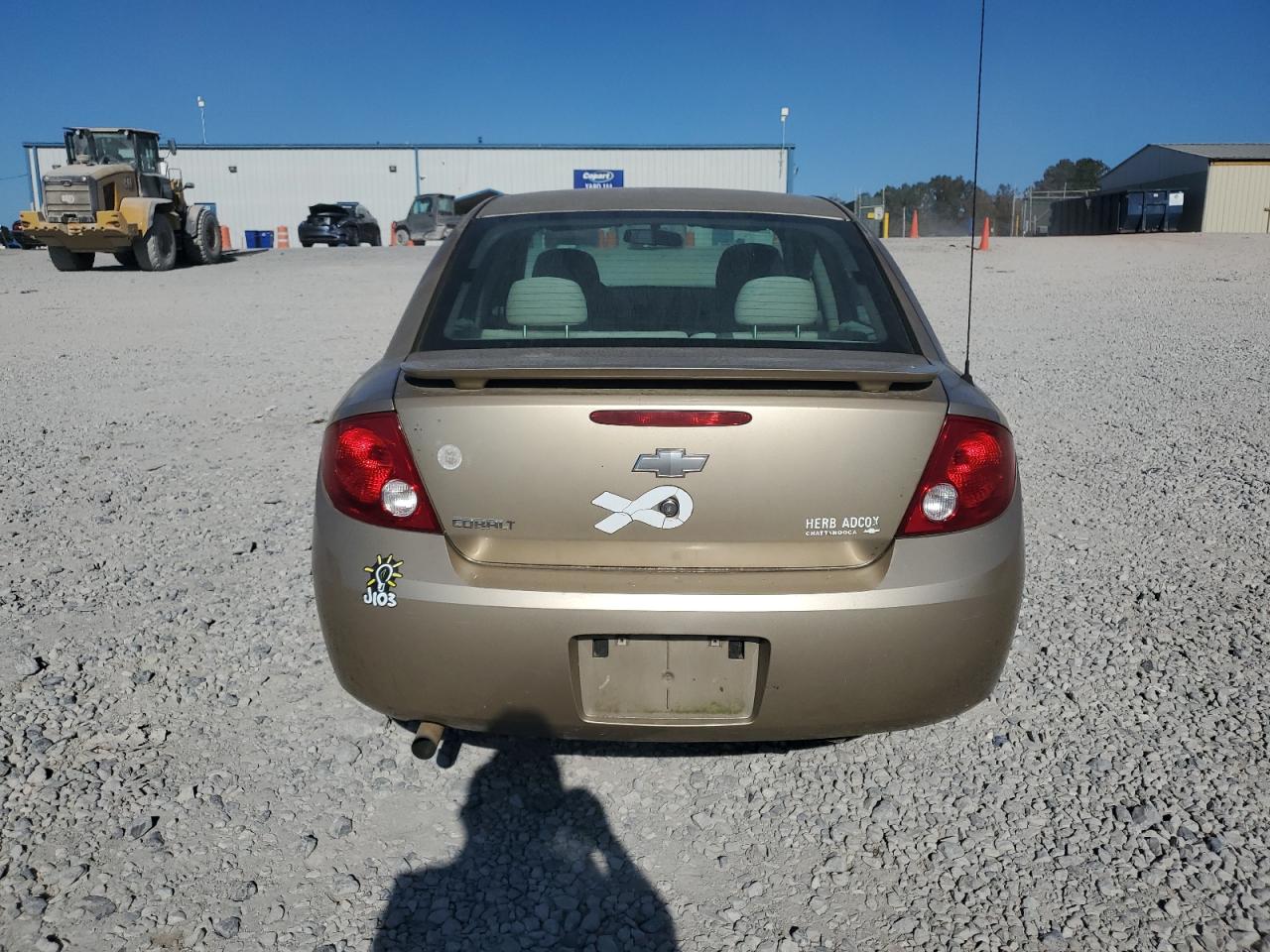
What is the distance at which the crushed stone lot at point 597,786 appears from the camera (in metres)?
2.28

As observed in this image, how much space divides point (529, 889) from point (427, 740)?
41 cm

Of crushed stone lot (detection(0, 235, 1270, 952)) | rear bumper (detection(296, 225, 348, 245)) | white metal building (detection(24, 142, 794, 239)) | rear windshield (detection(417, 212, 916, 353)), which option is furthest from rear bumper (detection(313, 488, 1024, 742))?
white metal building (detection(24, 142, 794, 239))

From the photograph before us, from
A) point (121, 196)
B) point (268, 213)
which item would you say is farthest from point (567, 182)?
point (121, 196)

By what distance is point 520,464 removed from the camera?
7.39 feet

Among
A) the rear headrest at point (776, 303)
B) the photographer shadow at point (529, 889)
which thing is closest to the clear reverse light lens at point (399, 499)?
the photographer shadow at point (529, 889)

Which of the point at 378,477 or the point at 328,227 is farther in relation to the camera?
the point at 328,227

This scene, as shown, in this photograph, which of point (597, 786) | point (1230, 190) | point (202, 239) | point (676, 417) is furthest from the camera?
point (1230, 190)

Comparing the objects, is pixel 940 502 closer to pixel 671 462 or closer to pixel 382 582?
pixel 671 462

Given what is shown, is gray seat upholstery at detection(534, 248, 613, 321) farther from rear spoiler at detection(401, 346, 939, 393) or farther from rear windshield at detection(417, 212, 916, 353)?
rear spoiler at detection(401, 346, 939, 393)

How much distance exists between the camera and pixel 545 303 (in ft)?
9.82

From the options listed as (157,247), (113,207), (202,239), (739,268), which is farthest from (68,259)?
(739,268)

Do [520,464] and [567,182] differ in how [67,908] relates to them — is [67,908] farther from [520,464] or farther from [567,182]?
[567,182]

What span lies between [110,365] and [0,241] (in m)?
35.1

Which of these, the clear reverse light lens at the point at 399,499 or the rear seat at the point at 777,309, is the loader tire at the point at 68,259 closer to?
the rear seat at the point at 777,309
